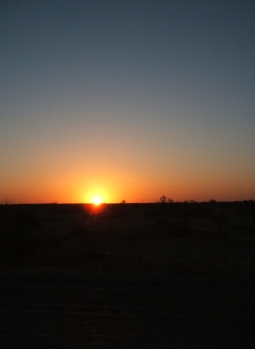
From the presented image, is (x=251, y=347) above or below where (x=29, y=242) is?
below

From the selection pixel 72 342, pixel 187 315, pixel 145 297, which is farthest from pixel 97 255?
pixel 72 342

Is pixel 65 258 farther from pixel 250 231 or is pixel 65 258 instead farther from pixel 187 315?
pixel 250 231

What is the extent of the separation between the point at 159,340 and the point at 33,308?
3.86m

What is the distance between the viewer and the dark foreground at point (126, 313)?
338 inches

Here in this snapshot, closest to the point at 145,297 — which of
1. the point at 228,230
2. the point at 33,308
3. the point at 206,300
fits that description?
the point at 206,300

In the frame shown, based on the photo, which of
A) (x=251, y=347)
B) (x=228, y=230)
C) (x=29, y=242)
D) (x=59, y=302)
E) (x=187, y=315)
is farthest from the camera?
(x=228, y=230)

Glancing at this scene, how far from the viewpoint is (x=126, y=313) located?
34.5 feet

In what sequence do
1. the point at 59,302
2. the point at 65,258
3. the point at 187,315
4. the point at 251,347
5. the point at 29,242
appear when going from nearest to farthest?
1. the point at 251,347
2. the point at 187,315
3. the point at 59,302
4. the point at 65,258
5. the point at 29,242

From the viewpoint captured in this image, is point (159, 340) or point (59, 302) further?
point (59, 302)

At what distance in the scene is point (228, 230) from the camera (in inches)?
1480

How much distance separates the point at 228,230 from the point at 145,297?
26789 mm

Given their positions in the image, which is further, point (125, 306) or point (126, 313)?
point (125, 306)

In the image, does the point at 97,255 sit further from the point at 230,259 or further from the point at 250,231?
the point at 250,231

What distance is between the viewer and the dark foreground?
28.1 ft
